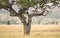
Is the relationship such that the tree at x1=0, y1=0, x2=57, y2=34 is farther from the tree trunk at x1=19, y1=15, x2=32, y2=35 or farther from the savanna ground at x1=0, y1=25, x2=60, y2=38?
the savanna ground at x1=0, y1=25, x2=60, y2=38

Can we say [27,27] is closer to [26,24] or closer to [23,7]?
[26,24]

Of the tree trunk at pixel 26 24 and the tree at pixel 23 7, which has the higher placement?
the tree at pixel 23 7

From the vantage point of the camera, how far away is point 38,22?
5.10 m

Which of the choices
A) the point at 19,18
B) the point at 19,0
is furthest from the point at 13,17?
the point at 19,0

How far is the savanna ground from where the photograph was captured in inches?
199

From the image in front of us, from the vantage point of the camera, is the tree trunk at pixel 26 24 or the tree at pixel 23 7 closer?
the tree at pixel 23 7

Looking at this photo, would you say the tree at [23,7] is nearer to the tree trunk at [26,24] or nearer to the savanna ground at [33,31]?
the tree trunk at [26,24]

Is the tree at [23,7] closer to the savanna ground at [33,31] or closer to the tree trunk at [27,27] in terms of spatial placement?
the tree trunk at [27,27]

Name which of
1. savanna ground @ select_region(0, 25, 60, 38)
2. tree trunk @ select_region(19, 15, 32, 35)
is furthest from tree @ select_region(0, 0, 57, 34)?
savanna ground @ select_region(0, 25, 60, 38)

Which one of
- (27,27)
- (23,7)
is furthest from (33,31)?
(23,7)

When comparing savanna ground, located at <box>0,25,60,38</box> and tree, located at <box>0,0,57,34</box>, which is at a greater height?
tree, located at <box>0,0,57,34</box>

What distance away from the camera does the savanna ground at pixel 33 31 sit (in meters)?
5.05

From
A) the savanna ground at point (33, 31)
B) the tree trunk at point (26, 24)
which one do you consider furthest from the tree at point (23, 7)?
the savanna ground at point (33, 31)

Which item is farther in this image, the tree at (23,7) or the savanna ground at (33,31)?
the savanna ground at (33,31)
